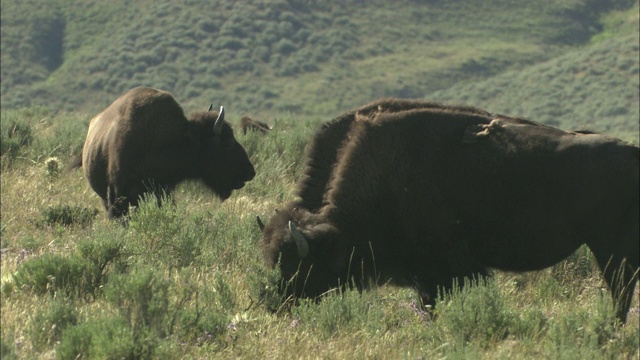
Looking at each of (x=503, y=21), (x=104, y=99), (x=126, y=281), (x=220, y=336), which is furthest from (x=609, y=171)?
(x=503, y=21)

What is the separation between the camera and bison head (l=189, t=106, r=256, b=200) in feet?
34.8

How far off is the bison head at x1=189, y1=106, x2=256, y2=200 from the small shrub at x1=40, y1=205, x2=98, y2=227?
54.3 inches

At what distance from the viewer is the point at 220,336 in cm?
586

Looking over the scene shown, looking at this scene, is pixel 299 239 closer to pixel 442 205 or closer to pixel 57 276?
pixel 442 205

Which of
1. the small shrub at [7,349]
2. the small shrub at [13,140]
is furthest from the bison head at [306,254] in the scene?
the small shrub at [13,140]

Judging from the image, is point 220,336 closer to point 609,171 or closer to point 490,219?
point 490,219

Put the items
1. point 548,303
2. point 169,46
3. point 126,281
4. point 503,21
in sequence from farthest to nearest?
point 503,21 < point 169,46 < point 548,303 < point 126,281

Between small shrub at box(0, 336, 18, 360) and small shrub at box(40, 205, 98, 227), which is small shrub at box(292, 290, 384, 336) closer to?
small shrub at box(0, 336, 18, 360)

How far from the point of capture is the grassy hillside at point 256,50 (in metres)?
49.8

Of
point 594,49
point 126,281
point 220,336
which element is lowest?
point 594,49

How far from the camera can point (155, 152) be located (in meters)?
10.2

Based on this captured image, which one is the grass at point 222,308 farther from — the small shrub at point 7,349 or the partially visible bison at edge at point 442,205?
the partially visible bison at edge at point 442,205

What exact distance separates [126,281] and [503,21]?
6423cm

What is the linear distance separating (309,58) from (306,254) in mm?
49753
